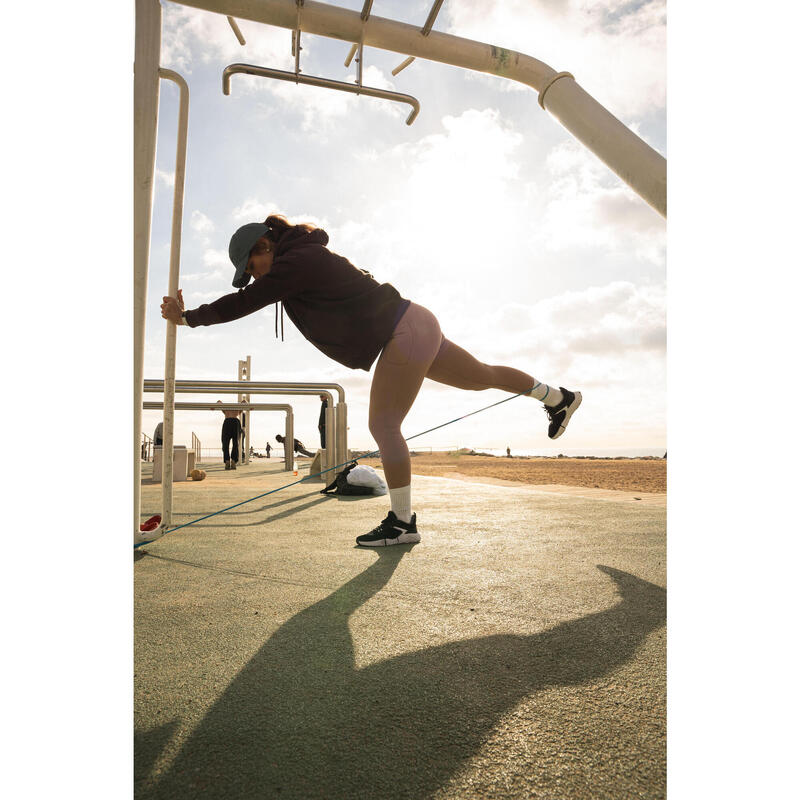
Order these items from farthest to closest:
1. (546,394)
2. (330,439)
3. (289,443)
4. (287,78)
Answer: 1. (289,443)
2. (330,439)
3. (546,394)
4. (287,78)

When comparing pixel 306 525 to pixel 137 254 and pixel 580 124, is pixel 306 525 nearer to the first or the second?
pixel 137 254

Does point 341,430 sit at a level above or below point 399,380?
below

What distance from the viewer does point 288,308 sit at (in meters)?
1.70

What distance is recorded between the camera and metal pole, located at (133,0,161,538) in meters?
1.39

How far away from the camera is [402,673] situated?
2.30 feet

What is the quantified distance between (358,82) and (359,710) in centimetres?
194

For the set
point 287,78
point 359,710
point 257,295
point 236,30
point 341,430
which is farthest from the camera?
point 341,430

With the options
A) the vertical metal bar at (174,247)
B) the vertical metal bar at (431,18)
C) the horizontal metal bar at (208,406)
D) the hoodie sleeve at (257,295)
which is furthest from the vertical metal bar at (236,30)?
the horizontal metal bar at (208,406)

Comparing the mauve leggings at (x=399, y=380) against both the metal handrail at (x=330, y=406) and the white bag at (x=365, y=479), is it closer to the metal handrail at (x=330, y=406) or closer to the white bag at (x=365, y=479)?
the white bag at (x=365, y=479)

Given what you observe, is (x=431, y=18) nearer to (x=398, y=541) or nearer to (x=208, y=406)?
(x=398, y=541)

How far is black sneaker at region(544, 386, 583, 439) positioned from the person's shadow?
131cm

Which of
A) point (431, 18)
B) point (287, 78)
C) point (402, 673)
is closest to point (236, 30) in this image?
point (287, 78)

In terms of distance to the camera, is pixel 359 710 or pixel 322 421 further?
pixel 322 421
